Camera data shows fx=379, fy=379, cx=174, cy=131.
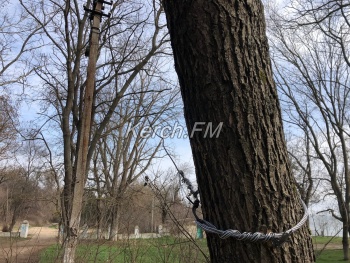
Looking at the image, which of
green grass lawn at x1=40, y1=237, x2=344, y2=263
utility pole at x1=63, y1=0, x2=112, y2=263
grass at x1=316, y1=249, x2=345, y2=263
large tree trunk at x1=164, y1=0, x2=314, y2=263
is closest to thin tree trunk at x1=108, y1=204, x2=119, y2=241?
green grass lawn at x1=40, y1=237, x2=344, y2=263

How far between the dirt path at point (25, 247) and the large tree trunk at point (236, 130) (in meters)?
4.29

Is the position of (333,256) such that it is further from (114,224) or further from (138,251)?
(138,251)

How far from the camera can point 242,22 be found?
1.46 meters

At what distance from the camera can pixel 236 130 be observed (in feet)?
4.57

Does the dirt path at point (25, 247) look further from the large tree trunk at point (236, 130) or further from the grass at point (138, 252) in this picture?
the large tree trunk at point (236, 130)

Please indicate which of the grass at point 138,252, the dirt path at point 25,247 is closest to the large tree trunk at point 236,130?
the grass at point 138,252

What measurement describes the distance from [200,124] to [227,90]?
0.53ft

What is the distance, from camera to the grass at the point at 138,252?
4.79m

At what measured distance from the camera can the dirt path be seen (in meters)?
4.94

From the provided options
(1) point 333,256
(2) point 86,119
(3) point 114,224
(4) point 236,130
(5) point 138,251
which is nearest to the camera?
(4) point 236,130

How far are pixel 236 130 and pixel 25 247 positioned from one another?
4.75 metres

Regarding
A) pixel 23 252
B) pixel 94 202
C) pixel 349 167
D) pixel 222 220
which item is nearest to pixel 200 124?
pixel 222 220

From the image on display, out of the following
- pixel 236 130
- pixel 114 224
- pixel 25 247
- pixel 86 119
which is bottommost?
pixel 25 247

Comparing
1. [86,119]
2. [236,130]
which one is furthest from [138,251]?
[236,130]
